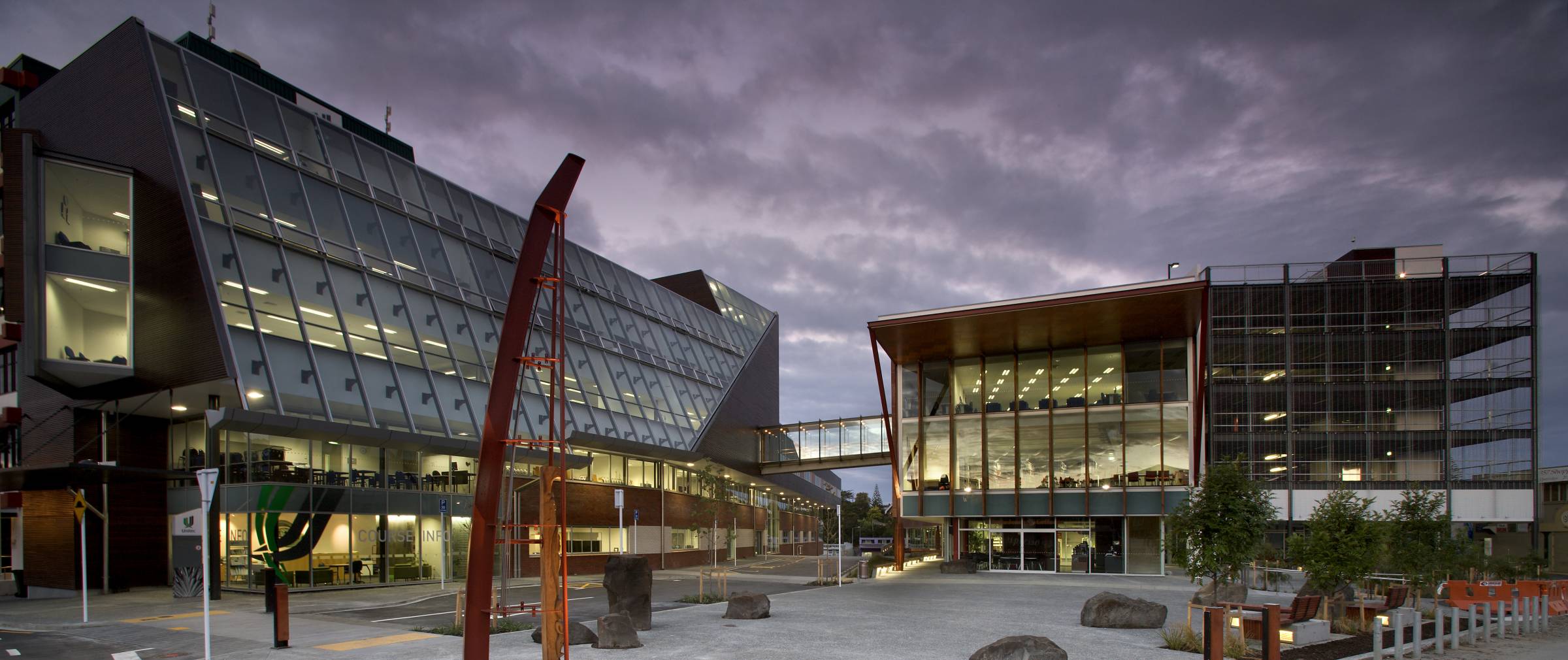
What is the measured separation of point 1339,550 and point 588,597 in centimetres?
1878

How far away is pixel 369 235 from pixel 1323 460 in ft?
171

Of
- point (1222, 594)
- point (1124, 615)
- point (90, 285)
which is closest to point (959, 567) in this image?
point (1222, 594)

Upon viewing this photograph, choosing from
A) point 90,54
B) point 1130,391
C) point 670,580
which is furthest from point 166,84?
point 1130,391

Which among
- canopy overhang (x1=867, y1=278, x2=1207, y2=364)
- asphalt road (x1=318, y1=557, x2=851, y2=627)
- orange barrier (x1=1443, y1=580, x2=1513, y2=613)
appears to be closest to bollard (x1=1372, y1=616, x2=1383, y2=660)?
orange barrier (x1=1443, y1=580, x2=1513, y2=613)

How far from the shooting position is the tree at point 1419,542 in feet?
73.5

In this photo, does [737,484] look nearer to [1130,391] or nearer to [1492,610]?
[1130,391]

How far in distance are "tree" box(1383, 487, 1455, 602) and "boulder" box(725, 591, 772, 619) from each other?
14.6 m

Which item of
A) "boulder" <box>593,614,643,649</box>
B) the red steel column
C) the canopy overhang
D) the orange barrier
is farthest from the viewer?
the canopy overhang

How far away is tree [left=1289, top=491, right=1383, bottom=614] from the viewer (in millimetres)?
19078

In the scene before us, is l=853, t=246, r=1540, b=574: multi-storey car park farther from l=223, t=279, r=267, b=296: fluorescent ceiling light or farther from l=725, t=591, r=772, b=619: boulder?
l=223, t=279, r=267, b=296: fluorescent ceiling light

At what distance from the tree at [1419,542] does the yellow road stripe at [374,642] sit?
21.3 metres

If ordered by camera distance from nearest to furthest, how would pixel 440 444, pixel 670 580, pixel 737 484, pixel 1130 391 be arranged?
pixel 440 444
pixel 670 580
pixel 1130 391
pixel 737 484

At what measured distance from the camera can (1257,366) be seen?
2212 inches

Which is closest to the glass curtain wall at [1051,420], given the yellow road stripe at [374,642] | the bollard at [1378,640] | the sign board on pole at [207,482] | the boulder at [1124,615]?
the boulder at [1124,615]
